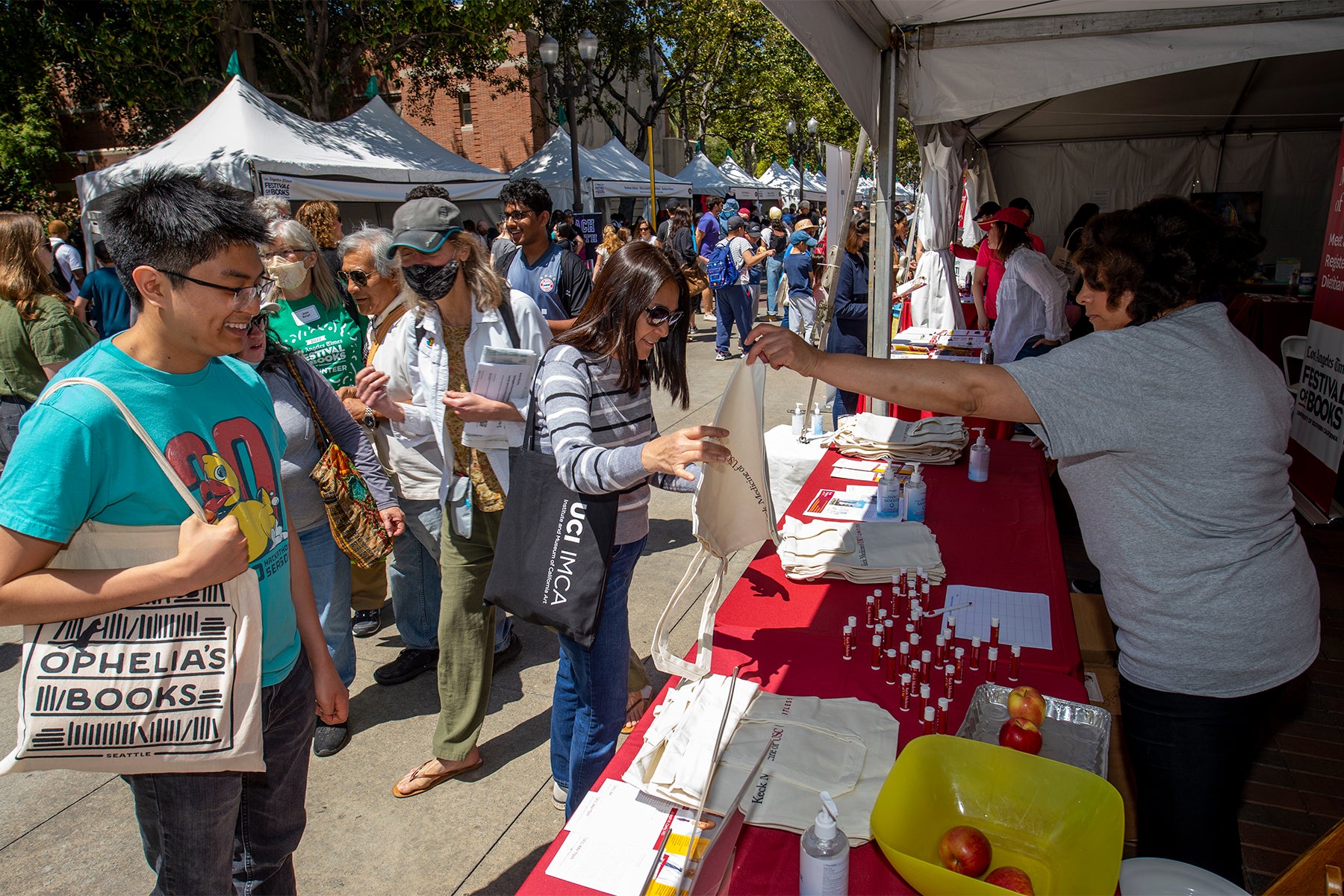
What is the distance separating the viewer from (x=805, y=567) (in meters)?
2.57

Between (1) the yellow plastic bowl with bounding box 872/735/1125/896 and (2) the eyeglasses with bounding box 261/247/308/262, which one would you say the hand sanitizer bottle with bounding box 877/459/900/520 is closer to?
(1) the yellow plastic bowl with bounding box 872/735/1125/896

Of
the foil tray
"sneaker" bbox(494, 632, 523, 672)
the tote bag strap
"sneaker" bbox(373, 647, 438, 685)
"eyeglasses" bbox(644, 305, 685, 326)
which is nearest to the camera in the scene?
the tote bag strap

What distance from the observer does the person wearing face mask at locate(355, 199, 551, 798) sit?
2699mm

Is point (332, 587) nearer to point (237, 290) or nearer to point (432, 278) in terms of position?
point (432, 278)

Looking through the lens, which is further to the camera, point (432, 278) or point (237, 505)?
point (432, 278)

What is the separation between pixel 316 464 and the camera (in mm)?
2799

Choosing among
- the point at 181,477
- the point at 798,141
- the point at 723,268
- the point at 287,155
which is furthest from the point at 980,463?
the point at 798,141

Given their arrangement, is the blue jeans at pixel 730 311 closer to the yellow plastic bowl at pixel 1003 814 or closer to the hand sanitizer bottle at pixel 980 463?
the hand sanitizer bottle at pixel 980 463

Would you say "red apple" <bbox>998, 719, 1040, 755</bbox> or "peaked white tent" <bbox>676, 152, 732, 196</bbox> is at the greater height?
"peaked white tent" <bbox>676, 152, 732, 196</bbox>

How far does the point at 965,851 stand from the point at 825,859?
0.28 metres

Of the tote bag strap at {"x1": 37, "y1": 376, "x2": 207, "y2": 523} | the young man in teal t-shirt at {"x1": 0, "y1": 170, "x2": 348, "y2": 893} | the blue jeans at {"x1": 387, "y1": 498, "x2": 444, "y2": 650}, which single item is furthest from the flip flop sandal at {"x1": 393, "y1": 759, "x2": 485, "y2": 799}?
the tote bag strap at {"x1": 37, "y1": 376, "x2": 207, "y2": 523}

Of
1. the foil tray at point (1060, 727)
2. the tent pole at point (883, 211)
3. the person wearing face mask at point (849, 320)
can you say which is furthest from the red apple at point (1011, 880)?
the person wearing face mask at point (849, 320)

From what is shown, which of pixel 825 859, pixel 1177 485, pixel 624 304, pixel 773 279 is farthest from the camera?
pixel 773 279

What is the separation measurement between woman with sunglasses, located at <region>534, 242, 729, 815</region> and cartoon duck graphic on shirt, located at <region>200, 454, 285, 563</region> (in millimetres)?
683
